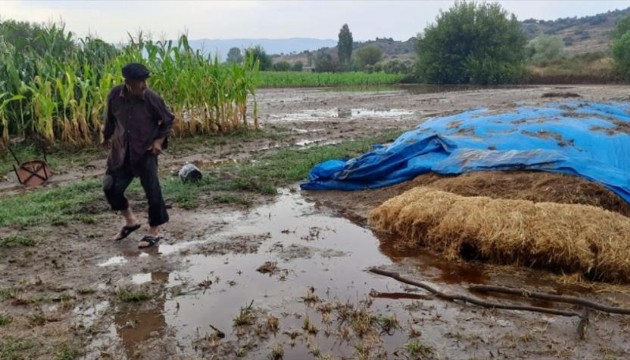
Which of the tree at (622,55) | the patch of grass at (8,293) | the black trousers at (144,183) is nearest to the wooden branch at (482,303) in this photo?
the black trousers at (144,183)

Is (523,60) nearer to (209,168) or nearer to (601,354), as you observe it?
(209,168)

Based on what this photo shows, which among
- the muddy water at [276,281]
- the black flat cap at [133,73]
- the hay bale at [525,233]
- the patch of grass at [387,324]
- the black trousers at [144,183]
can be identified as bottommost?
the muddy water at [276,281]

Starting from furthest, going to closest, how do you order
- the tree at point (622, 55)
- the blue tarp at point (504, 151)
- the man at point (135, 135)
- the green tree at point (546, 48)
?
the green tree at point (546, 48) → the tree at point (622, 55) → the blue tarp at point (504, 151) → the man at point (135, 135)

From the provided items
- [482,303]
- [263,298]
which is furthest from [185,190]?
[482,303]

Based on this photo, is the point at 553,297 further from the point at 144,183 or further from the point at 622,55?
the point at 622,55

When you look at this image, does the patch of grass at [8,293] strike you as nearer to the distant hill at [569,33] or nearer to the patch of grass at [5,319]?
the patch of grass at [5,319]

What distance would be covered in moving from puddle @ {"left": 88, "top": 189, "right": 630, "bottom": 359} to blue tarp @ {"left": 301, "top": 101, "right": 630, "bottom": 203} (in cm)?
Answer: 170

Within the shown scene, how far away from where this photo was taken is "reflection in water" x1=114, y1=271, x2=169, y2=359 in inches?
141

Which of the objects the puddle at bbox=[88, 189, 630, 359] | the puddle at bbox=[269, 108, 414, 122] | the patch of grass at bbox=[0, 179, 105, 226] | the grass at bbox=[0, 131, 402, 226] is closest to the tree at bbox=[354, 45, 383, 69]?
the puddle at bbox=[269, 108, 414, 122]

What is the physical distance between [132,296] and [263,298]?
0.99m

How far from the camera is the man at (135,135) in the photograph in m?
5.09

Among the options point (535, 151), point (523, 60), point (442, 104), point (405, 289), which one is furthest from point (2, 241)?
point (523, 60)

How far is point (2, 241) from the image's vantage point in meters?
5.43

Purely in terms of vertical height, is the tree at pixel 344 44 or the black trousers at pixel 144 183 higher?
the tree at pixel 344 44
